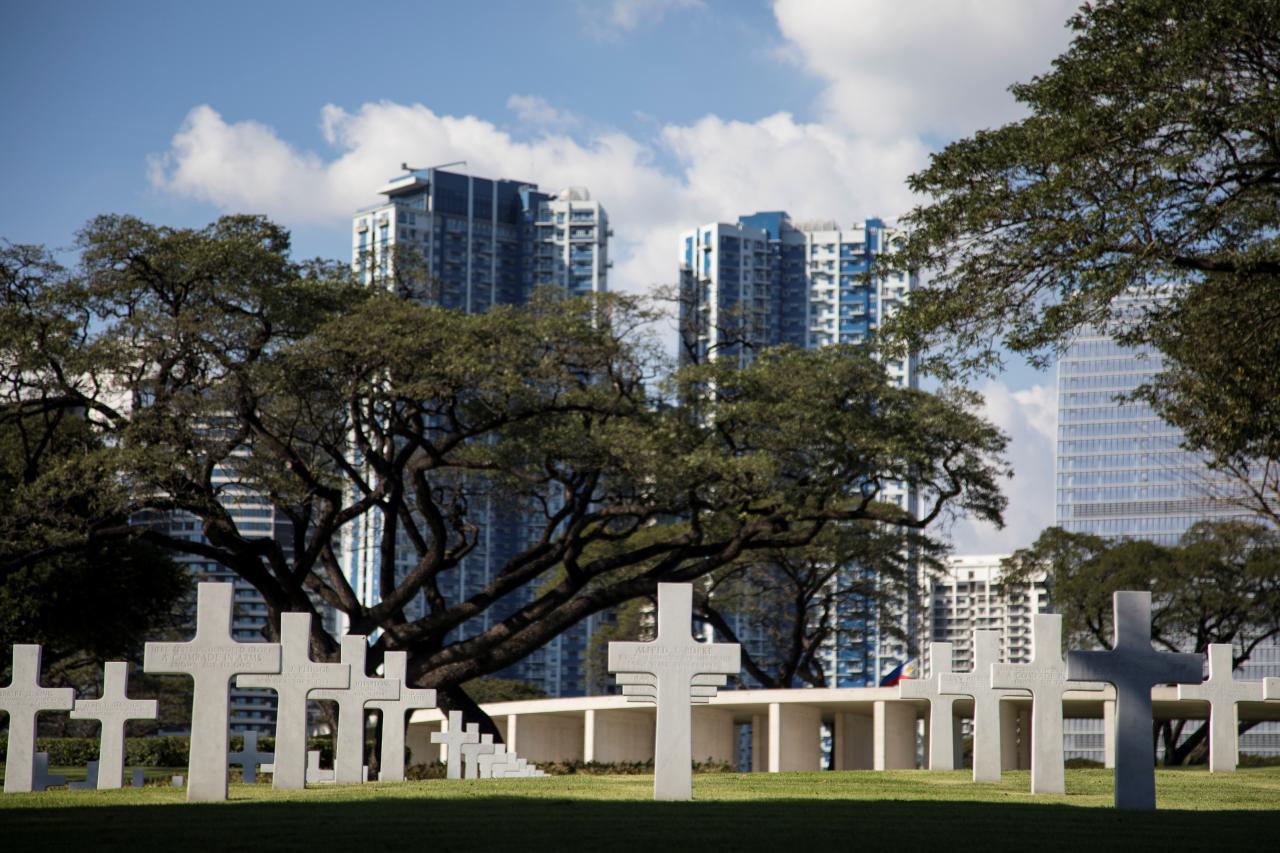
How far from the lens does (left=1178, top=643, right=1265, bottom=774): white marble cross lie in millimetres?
22578

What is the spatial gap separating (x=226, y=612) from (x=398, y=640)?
1490 cm

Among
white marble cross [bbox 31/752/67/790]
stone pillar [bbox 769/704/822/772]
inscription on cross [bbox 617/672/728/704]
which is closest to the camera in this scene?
inscription on cross [bbox 617/672/728/704]

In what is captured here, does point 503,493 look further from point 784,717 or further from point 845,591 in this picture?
point 845,591

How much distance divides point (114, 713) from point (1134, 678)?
11193mm

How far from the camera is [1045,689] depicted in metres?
16.0

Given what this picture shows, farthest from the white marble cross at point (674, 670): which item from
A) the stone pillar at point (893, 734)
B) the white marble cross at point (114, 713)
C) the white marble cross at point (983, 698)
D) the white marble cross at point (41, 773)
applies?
the stone pillar at point (893, 734)

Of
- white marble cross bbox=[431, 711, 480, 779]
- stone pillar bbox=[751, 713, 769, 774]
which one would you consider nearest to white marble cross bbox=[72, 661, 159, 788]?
white marble cross bbox=[431, 711, 480, 779]

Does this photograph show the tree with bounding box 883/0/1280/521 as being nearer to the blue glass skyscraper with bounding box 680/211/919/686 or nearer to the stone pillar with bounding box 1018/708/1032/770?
the stone pillar with bounding box 1018/708/1032/770

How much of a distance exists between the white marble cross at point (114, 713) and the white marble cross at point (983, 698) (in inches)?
379

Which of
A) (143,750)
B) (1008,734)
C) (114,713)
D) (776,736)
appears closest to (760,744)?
(776,736)

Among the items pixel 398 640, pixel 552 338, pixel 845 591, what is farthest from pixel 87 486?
pixel 845 591

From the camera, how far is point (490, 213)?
3740 inches

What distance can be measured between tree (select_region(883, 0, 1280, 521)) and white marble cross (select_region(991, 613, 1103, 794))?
3613 millimetres

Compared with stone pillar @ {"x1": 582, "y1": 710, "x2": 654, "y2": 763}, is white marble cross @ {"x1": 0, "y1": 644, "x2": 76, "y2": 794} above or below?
above
